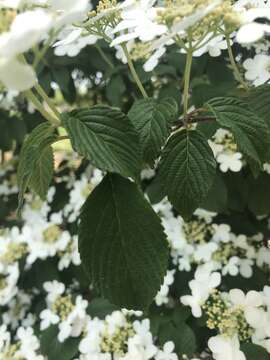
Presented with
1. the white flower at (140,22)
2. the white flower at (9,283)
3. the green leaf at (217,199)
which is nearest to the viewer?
the white flower at (140,22)

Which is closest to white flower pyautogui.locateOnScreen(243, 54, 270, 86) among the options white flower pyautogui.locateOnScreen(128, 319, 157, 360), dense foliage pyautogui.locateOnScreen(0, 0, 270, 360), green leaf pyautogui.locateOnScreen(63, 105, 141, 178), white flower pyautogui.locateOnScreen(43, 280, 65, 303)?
dense foliage pyautogui.locateOnScreen(0, 0, 270, 360)

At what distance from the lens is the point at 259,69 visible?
86cm

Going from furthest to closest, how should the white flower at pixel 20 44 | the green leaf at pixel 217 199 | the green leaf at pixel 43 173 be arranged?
the green leaf at pixel 217 199
the green leaf at pixel 43 173
the white flower at pixel 20 44

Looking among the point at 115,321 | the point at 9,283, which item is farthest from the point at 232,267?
the point at 9,283

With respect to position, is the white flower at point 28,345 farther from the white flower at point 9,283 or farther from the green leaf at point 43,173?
the green leaf at point 43,173

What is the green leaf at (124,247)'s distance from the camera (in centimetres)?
63

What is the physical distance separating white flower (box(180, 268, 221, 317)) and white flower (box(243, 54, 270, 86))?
34 centimetres

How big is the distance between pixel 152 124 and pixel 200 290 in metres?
0.36

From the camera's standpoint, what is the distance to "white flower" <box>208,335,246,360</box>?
753 millimetres

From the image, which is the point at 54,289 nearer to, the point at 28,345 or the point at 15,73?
the point at 28,345

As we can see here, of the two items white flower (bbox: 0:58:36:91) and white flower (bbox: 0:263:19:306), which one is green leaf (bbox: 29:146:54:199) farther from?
white flower (bbox: 0:263:19:306)

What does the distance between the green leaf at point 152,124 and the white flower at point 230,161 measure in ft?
1.00

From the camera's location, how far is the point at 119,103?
120 centimetres

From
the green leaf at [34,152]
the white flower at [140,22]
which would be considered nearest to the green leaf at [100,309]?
the green leaf at [34,152]
